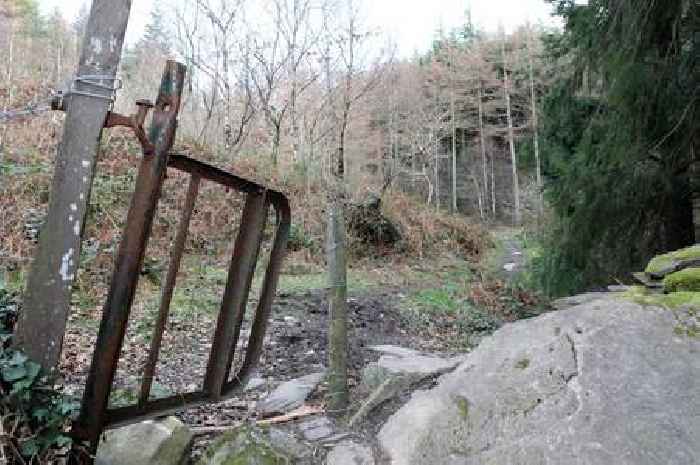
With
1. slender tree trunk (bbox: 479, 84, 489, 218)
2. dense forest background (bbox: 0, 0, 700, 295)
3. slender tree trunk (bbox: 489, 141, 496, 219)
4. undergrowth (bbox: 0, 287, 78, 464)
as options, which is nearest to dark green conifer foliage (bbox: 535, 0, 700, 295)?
dense forest background (bbox: 0, 0, 700, 295)

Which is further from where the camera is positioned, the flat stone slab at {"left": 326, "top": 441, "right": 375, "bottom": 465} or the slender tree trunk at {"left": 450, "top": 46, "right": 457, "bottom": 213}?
the slender tree trunk at {"left": 450, "top": 46, "right": 457, "bottom": 213}

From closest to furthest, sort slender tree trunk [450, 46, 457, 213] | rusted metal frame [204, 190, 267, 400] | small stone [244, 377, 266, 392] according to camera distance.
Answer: rusted metal frame [204, 190, 267, 400]
small stone [244, 377, 266, 392]
slender tree trunk [450, 46, 457, 213]

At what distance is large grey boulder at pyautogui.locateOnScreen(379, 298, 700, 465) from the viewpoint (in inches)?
77.7

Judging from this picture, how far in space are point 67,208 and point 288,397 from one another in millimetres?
1836

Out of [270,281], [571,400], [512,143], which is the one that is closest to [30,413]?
[270,281]

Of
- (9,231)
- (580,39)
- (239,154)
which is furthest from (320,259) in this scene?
(580,39)

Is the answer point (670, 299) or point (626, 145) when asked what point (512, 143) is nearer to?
point (626, 145)

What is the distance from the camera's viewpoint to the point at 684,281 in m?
3.11

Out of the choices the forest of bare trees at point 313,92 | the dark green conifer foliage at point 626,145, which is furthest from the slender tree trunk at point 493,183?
the dark green conifer foliage at point 626,145

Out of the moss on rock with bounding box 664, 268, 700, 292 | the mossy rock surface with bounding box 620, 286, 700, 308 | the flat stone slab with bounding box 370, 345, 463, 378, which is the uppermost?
the moss on rock with bounding box 664, 268, 700, 292

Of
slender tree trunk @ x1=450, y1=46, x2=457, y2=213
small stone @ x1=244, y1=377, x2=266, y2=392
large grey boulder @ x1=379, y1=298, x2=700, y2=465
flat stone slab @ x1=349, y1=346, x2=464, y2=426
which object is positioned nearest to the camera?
large grey boulder @ x1=379, y1=298, x2=700, y2=465

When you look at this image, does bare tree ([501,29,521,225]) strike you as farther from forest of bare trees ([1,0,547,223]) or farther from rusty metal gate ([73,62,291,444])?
rusty metal gate ([73,62,291,444])

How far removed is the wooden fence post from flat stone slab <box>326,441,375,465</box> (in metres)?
1.32

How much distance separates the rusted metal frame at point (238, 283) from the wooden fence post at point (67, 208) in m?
0.77
